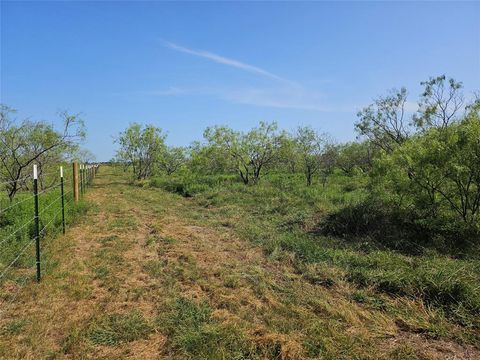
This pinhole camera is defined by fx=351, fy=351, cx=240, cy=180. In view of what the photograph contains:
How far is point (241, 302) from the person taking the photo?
15.1 ft

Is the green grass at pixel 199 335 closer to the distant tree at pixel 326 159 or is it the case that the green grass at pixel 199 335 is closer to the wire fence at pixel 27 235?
the wire fence at pixel 27 235

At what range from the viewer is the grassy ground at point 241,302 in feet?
11.5

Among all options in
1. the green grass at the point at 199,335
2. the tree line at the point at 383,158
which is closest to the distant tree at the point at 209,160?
the tree line at the point at 383,158

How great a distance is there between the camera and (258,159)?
2050cm

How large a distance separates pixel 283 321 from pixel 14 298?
11.1ft

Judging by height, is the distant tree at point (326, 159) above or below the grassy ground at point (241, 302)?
above

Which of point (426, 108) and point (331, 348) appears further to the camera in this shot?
point (426, 108)

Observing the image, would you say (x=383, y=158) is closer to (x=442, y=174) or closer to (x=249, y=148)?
(x=442, y=174)

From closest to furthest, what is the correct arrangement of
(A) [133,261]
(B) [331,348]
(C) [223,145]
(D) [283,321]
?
(B) [331,348], (D) [283,321], (A) [133,261], (C) [223,145]

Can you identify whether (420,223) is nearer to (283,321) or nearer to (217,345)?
(283,321)

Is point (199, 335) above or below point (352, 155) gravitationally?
below

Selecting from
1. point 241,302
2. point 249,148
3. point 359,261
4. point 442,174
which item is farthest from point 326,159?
point 241,302

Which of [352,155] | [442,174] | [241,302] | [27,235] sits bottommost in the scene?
[241,302]

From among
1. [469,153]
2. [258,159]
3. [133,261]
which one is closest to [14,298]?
[133,261]
